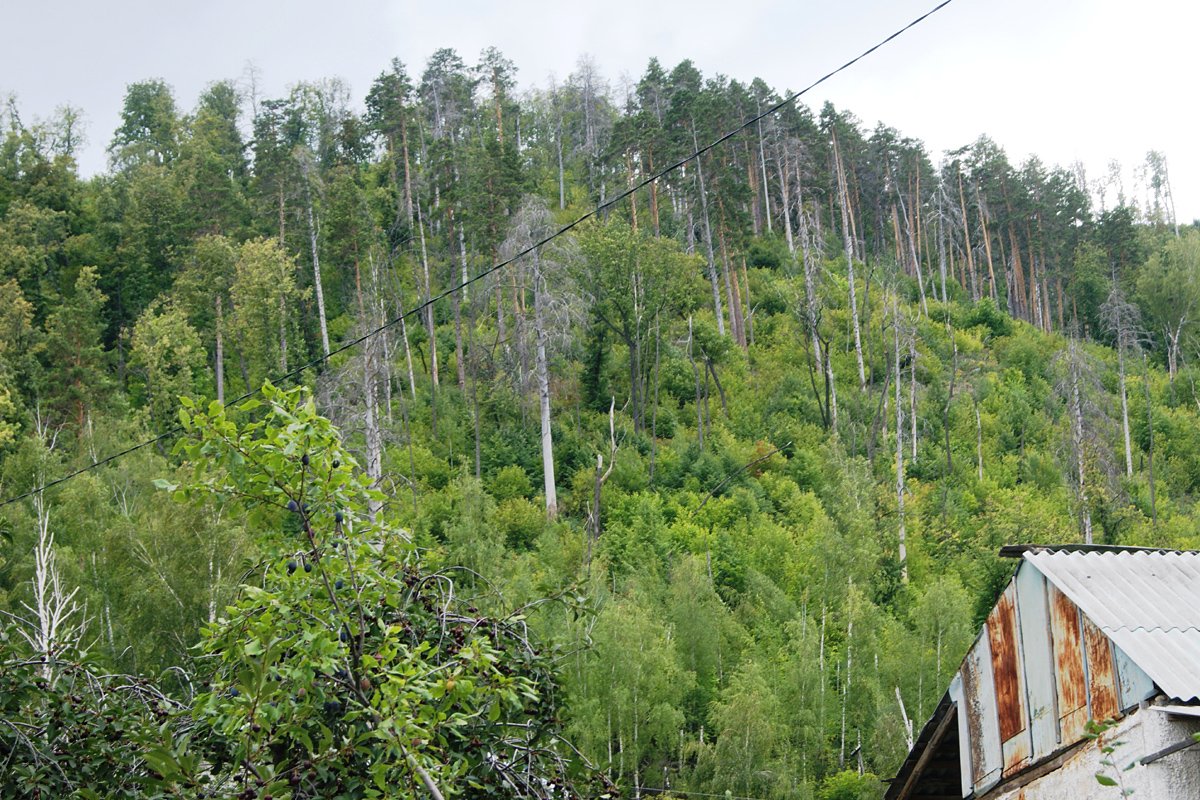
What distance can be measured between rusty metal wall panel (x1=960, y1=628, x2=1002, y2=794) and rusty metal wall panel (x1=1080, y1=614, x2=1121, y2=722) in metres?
1.37

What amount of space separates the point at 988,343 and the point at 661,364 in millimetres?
16937

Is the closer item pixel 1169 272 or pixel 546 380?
pixel 546 380

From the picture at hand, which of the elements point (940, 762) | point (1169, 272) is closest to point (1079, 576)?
point (940, 762)

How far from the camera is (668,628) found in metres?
23.8

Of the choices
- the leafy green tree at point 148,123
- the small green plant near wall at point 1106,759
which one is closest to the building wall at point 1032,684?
the small green plant near wall at point 1106,759

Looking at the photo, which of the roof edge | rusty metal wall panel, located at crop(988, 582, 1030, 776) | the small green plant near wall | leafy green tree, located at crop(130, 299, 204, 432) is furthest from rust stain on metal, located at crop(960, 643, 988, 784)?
leafy green tree, located at crop(130, 299, 204, 432)

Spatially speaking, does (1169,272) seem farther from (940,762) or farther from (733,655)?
(940,762)

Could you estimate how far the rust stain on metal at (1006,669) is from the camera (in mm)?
8305

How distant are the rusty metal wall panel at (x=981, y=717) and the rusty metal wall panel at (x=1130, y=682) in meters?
1.71

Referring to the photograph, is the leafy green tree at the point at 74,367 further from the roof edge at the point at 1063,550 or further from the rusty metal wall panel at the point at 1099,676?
the rusty metal wall panel at the point at 1099,676

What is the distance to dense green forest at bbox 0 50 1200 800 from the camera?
4.91 m

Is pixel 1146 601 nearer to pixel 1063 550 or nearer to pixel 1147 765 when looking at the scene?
pixel 1063 550

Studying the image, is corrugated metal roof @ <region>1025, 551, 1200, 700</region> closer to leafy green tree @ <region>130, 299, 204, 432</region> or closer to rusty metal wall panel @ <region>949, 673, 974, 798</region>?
rusty metal wall panel @ <region>949, 673, 974, 798</region>

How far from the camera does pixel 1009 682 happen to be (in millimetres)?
8445
